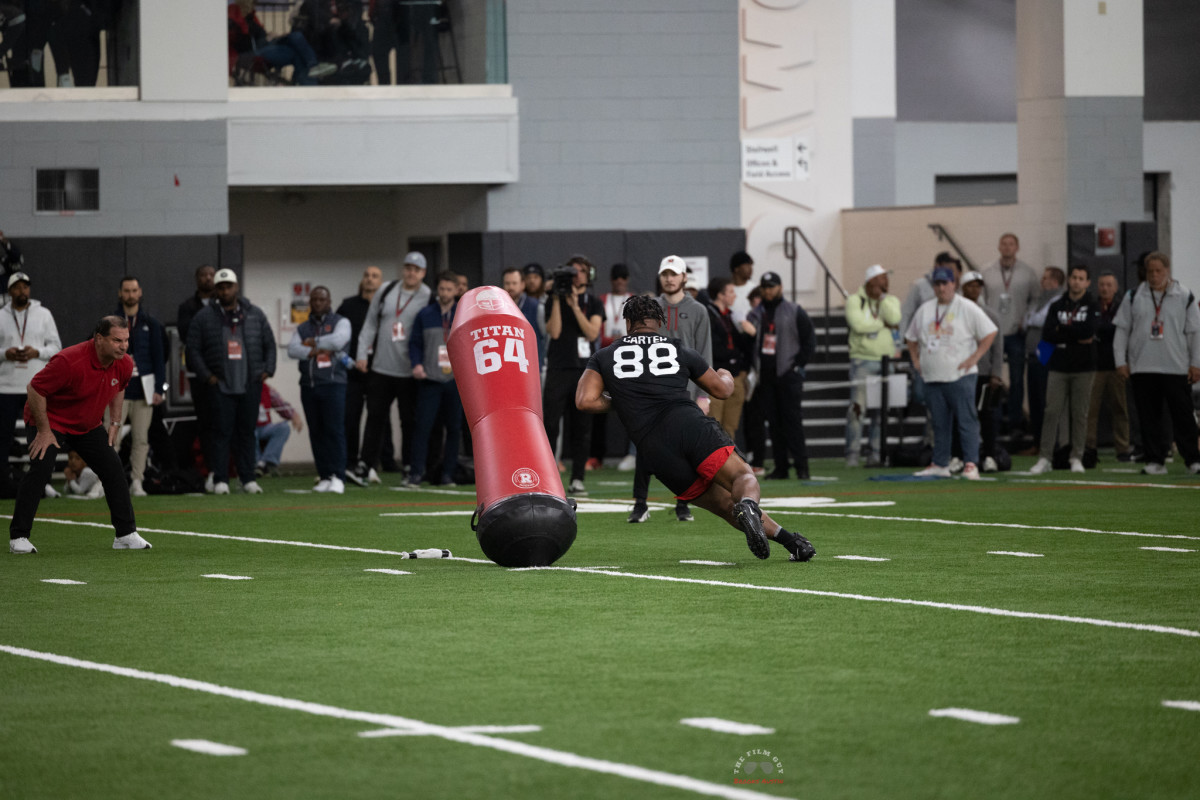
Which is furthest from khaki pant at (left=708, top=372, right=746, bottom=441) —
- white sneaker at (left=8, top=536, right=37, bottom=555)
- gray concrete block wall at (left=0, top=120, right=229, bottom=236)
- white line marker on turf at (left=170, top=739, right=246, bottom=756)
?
white line marker on turf at (left=170, top=739, right=246, bottom=756)

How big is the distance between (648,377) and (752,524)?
1159 millimetres

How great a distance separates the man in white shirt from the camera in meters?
16.8

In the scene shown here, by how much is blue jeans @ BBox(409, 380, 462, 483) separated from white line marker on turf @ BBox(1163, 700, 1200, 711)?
1186cm

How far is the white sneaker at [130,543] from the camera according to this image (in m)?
11.5

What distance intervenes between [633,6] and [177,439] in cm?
808

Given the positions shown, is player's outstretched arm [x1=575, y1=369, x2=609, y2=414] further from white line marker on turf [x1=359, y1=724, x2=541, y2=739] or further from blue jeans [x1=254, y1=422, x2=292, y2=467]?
blue jeans [x1=254, y1=422, x2=292, y2=467]

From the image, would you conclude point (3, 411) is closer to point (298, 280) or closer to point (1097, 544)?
point (298, 280)

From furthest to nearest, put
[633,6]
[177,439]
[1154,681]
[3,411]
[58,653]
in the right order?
[633,6], [177,439], [3,411], [58,653], [1154,681]

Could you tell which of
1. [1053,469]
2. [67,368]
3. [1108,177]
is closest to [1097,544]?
[67,368]

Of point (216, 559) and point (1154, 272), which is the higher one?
point (1154, 272)

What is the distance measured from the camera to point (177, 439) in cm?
1806

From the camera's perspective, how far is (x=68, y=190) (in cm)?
2008

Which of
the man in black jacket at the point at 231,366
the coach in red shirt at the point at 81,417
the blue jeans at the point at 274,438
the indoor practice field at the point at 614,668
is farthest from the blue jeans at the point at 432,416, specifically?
the coach in red shirt at the point at 81,417

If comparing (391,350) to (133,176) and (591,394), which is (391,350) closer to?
(133,176)
